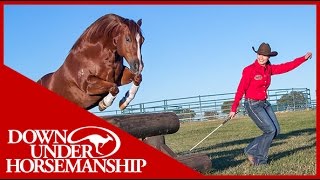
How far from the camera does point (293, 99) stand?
28.3 meters

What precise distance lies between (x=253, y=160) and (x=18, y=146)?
3.10 m

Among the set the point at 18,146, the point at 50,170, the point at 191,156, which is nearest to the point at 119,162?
the point at 50,170

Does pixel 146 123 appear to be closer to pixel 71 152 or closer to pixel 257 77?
pixel 71 152

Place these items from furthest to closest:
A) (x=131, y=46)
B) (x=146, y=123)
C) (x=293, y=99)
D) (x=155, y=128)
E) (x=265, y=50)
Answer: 1. (x=293, y=99)
2. (x=265, y=50)
3. (x=131, y=46)
4. (x=155, y=128)
5. (x=146, y=123)

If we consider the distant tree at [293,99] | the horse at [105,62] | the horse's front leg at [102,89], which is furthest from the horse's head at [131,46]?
the distant tree at [293,99]

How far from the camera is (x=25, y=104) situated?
384 centimetres

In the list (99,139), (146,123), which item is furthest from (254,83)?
(99,139)

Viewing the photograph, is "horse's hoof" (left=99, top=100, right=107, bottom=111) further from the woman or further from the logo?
the logo

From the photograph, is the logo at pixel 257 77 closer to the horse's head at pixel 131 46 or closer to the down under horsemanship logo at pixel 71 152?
the horse's head at pixel 131 46

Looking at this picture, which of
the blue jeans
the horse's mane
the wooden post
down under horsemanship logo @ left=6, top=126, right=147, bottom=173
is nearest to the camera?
down under horsemanship logo @ left=6, top=126, right=147, bottom=173

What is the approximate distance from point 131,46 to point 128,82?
56 cm

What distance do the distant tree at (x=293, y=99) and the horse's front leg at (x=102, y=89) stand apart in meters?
22.3

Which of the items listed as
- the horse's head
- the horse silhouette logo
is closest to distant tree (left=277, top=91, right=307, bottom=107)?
the horse's head

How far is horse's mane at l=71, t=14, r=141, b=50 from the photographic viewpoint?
240 inches
